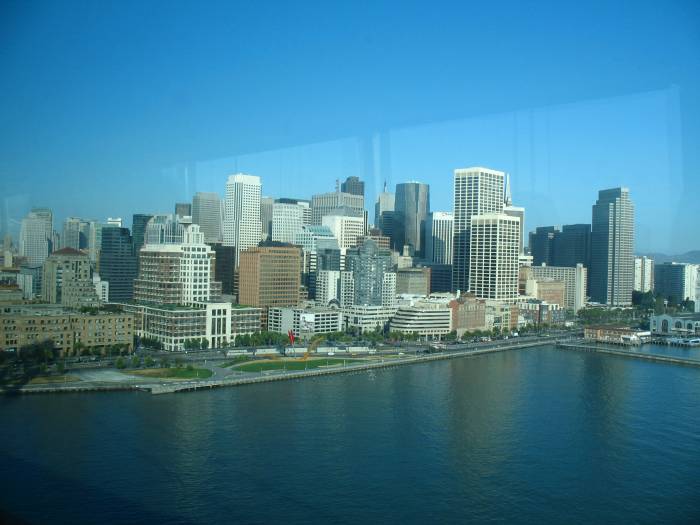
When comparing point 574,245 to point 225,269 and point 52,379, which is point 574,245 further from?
point 52,379

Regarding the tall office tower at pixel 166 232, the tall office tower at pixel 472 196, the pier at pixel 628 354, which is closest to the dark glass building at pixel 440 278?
the tall office tower at pixel 472 196

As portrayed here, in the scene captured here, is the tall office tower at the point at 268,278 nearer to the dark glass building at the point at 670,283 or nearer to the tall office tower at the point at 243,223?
the tall office tower at the point at 243,223

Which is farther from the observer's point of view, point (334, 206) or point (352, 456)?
point (334, 206)

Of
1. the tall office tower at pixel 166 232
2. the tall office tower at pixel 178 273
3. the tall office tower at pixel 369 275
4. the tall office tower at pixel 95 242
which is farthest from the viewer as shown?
the tall office tower at pixel 166 232

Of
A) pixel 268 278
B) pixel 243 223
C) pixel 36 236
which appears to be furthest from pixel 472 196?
pixel 36 236

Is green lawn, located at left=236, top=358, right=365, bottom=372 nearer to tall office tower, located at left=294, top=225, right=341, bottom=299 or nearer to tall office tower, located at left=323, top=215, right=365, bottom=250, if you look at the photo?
tall office tower, located at left=294, top=225, right=341, bottom=299

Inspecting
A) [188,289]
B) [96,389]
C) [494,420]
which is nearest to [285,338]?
[188,289]

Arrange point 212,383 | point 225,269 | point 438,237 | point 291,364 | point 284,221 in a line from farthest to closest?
point 438,237
point 284,221
point 225,269
point 291,364
point 212,383
